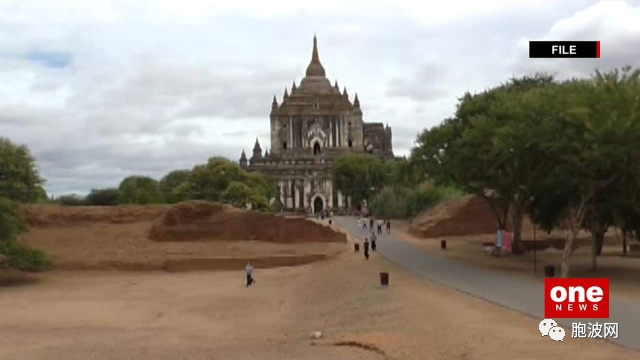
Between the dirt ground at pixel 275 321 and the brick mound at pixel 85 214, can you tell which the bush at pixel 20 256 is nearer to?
the dirt ground at pixel 275 321

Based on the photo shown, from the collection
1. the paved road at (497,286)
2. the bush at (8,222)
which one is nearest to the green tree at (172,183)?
the bush at (8,222)

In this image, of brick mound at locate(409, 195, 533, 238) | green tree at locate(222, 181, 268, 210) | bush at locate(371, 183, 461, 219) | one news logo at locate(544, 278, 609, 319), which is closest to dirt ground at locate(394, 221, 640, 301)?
brick mound at locate(409, 195, 533, 238)

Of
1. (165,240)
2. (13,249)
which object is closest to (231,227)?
(165,240)

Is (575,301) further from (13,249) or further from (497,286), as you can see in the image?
(13,249)

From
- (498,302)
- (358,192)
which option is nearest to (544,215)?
(498,302)

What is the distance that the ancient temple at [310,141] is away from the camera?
415ft

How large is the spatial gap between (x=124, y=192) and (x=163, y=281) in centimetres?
7115

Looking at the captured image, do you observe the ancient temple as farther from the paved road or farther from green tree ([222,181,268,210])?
the paved road

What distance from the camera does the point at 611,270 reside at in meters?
39.8

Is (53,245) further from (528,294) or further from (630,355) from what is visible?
(630,355)

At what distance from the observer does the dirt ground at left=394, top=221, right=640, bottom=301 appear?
35.8 metres

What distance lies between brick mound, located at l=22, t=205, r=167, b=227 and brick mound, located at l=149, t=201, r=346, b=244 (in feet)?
15.4

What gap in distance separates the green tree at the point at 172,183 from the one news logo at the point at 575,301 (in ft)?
253

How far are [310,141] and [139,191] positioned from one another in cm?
3474
